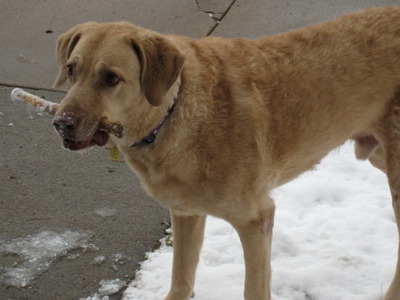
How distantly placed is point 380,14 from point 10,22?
14.8 ft

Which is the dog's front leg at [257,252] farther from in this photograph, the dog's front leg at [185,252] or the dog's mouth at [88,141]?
the dog's mouth at [88,141]

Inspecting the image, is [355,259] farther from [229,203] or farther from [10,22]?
[10,22]

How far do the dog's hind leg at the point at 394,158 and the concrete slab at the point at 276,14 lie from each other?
354 cm

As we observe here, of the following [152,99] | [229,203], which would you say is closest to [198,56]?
[152,99]

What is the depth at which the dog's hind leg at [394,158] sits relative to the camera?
3629 mm

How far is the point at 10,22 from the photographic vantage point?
7121 mm

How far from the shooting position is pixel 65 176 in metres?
4.97

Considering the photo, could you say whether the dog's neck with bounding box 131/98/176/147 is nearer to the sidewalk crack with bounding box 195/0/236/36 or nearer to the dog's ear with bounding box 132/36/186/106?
the dog's ear with bounding box 132/36/186/106

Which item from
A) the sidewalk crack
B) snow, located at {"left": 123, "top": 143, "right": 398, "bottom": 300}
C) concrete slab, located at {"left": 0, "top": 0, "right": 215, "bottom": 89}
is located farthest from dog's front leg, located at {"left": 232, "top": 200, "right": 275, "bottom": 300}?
the sidewalk crack

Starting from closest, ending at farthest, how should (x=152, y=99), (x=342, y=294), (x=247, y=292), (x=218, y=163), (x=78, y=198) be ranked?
(x=152, y=99), (x=218, y=163), (x=247, y=292), (x=342, y=294), (x=78, y=198)

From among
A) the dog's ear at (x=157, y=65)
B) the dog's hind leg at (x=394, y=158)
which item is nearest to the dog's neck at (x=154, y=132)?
the dog's ear at (x=157, y=65)

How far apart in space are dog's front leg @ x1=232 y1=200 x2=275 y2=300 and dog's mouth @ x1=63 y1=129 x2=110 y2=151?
78 cm

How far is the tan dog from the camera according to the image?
3061 millimetres

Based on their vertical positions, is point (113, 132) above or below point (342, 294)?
above
